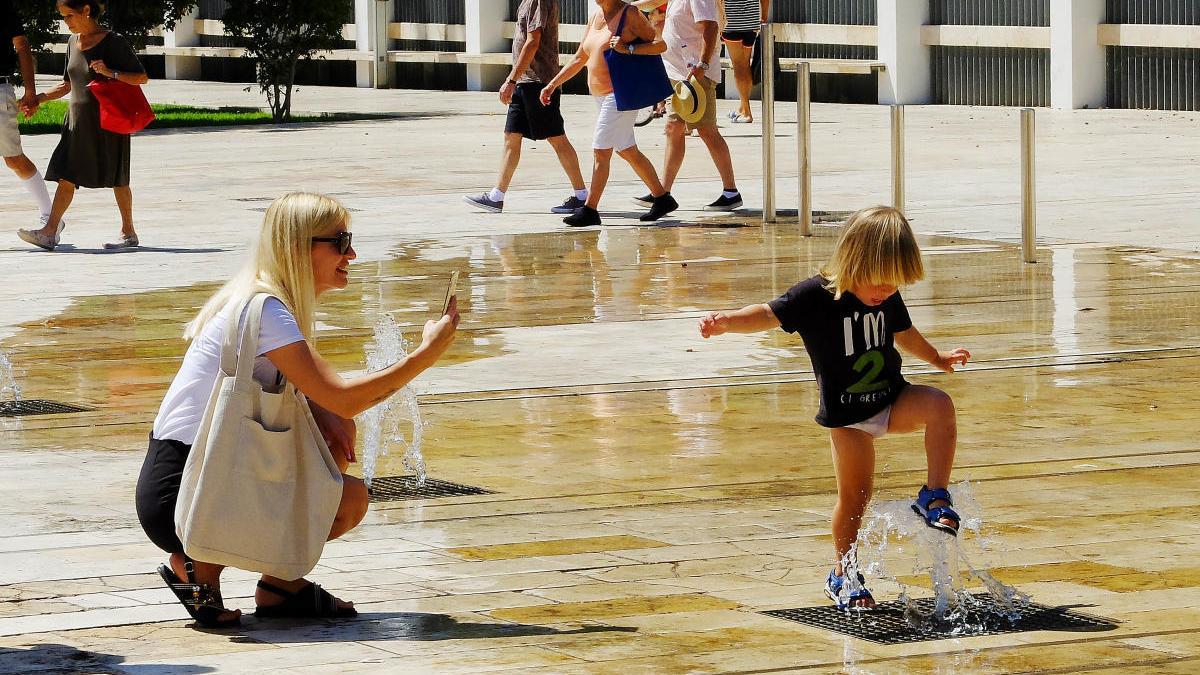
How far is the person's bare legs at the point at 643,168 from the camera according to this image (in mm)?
16641

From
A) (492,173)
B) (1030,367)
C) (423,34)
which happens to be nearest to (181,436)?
(1030,367)

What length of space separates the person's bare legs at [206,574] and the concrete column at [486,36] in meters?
33.7

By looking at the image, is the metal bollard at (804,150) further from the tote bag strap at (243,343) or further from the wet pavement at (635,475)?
the tote bag strap at (243,343)

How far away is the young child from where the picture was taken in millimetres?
6070

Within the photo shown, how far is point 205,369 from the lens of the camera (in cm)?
603

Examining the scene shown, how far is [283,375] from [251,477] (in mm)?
287

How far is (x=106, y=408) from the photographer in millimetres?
9531

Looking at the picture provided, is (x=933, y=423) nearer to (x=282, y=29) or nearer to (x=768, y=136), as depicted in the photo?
(x=768, y=136)

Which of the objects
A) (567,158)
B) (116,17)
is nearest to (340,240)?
(567,158)

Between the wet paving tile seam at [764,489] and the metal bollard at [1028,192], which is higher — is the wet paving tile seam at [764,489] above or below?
below

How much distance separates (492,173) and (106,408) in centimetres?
1213

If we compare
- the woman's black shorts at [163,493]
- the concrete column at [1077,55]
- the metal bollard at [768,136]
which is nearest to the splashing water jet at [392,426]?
the woman's black shorts at [163,493]

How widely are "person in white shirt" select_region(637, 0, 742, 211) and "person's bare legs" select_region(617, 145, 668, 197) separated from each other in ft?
1.30

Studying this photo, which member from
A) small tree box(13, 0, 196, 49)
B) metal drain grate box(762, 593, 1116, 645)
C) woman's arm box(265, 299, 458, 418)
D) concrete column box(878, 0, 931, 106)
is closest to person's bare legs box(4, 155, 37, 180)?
woman's arm box(265, 299, 458, 418)
